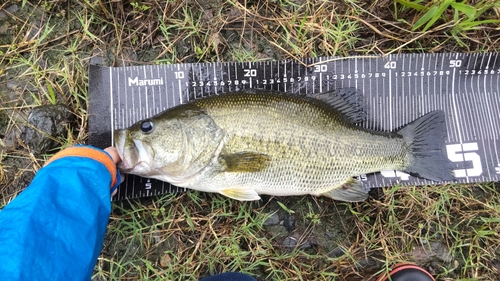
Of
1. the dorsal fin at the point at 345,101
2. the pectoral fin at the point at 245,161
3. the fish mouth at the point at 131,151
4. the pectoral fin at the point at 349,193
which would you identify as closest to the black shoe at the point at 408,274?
the pectoral fin at the point at 349,193

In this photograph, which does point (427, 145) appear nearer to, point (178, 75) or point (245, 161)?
point (245, 161)

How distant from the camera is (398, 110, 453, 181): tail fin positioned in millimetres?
3213

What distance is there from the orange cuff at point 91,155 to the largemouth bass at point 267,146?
0.38 feet

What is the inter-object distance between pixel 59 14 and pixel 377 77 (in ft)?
9.53

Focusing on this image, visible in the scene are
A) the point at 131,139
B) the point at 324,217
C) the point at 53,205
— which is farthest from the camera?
the point at 324,217

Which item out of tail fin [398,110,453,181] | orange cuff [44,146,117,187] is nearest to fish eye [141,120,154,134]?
orange cuff [44,146,117,187]

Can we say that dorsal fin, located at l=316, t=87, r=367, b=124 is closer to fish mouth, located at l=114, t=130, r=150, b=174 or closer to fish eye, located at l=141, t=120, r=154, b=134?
fish eye, located at l=141, t=120, r=154, b=134

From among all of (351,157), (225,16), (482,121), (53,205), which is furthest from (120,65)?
(482,121)

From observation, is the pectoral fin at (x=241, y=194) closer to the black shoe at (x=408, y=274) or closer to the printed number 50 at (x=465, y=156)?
the black shoe at (x=408, y=274)

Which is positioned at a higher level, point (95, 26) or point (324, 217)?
point (95, 26)

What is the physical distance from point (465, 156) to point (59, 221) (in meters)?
3.26

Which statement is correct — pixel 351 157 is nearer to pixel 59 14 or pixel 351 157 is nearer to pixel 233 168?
pixel 233 168

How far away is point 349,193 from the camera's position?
3137mm

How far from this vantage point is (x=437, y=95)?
11.2ft
